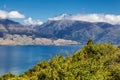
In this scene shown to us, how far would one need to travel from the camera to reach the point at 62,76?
36.3 metres

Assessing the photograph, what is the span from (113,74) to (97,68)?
1276 cm

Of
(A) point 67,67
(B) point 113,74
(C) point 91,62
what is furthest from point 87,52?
(A) point 67,67

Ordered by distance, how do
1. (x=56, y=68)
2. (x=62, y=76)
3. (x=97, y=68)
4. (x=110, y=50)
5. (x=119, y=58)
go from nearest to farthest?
(x=62, y=76)
(x=56, y=68)
(x=97, y=68)
(x=119, y=58)
(x=110, y=50)

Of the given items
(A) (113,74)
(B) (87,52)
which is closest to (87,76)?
(A) (113,74)

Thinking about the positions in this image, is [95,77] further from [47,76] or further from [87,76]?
[47,76]

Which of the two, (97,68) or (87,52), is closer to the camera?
(97,68)

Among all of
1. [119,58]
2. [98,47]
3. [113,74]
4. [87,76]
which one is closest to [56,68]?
[87,76]

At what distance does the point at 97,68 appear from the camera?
42.8 metres

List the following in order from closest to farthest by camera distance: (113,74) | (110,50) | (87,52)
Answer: (113,74), (87,52), (110,50)

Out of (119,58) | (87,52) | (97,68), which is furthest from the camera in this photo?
(87,52)

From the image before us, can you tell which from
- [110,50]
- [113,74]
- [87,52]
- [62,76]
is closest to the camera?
[62,76]

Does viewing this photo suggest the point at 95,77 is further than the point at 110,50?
No

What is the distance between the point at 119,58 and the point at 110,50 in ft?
141

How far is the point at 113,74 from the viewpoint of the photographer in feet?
180
